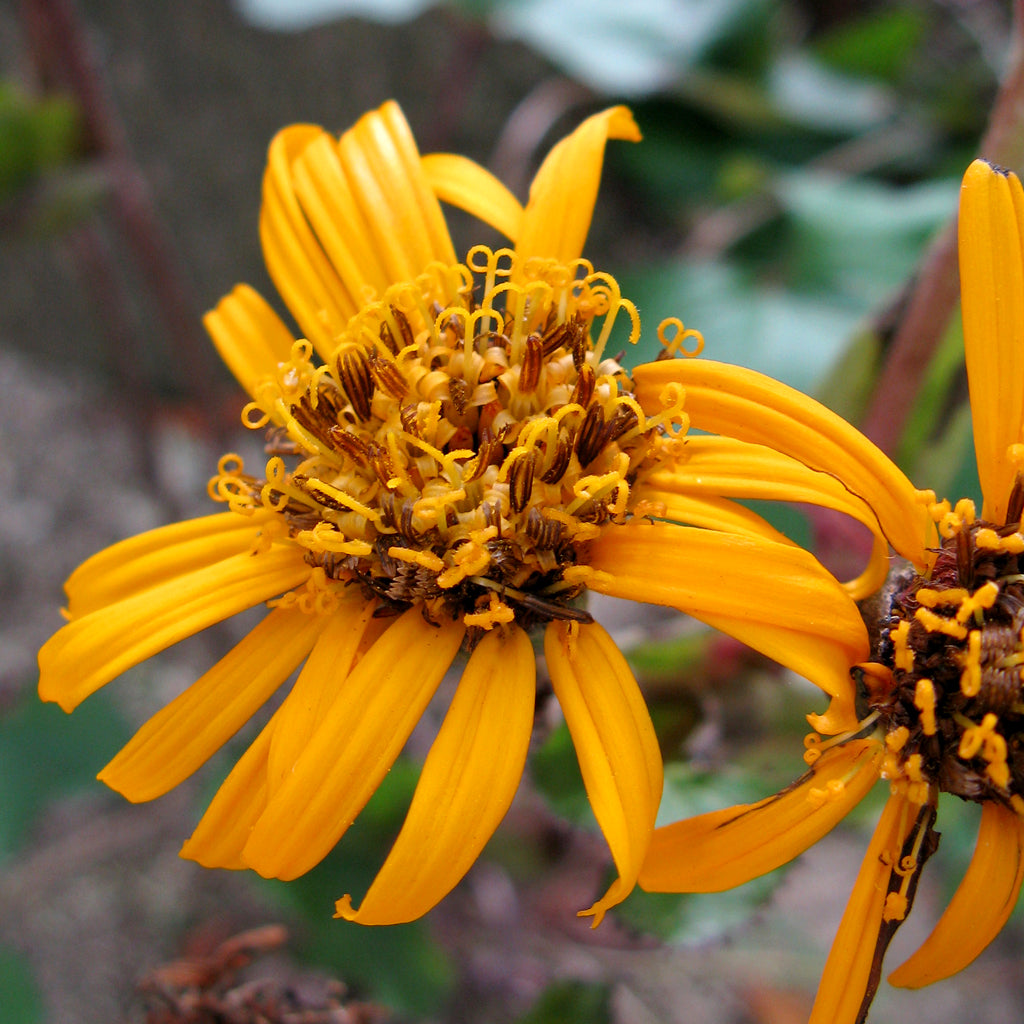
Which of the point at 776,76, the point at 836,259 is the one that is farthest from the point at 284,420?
the point at 776,76

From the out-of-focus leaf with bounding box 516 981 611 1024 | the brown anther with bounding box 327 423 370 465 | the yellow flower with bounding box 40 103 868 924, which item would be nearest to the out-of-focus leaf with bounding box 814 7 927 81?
the yellow flower with bounding box 40 103 868 924

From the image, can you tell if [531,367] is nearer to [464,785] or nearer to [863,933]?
[464,785]

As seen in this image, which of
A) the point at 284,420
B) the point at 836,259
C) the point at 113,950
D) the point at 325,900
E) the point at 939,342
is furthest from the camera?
the point at 113,950

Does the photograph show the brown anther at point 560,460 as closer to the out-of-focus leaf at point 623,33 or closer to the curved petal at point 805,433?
the curved petal at point 805,433

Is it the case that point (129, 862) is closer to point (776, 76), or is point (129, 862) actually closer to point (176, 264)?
point (176, 264)

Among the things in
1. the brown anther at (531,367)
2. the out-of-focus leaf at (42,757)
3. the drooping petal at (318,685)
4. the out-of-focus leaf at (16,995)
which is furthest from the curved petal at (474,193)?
the out-of-focus leaf at (16,995)

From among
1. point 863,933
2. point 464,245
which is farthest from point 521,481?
point 464,245

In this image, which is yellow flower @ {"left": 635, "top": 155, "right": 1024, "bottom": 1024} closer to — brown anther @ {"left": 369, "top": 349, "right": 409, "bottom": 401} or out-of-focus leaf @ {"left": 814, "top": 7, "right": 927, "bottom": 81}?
brown anther @ {"left": 369, "top": 349, "right": 409, "bottom": 401}
